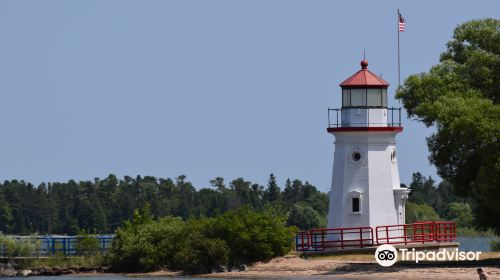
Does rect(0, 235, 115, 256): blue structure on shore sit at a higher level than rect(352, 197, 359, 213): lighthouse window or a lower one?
lower

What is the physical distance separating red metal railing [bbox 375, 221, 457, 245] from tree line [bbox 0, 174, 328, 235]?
211 ft

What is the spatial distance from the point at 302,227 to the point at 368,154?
4595cm

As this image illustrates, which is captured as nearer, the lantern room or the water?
the lantern room

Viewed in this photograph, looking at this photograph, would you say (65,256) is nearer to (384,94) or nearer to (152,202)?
(384,94)

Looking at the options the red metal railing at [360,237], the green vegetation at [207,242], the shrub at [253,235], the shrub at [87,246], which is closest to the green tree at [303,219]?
the shrub at [87,246]

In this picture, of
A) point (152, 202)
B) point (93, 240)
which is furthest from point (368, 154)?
point (152, 202)

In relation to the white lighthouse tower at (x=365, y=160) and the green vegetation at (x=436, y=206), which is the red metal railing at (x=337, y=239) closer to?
the white lighthouse tower at (x=365, y=160)

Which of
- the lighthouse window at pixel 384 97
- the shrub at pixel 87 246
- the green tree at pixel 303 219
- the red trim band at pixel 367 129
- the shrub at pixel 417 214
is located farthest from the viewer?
the green tree at pixel 303 219

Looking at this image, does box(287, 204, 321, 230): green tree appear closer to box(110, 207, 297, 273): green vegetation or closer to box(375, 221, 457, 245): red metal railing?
box(375, 221, 457, 245): red metal railing

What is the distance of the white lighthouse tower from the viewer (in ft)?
192

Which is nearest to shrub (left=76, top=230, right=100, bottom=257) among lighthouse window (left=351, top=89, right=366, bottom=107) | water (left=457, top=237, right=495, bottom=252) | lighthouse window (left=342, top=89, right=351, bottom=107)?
lighthouse window (left=342, top=89, right=351, bottom=107)

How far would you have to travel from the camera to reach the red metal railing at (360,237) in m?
57.8

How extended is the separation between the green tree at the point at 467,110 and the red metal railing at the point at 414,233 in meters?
2.67

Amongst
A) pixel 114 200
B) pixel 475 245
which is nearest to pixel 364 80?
pixel 475 245
